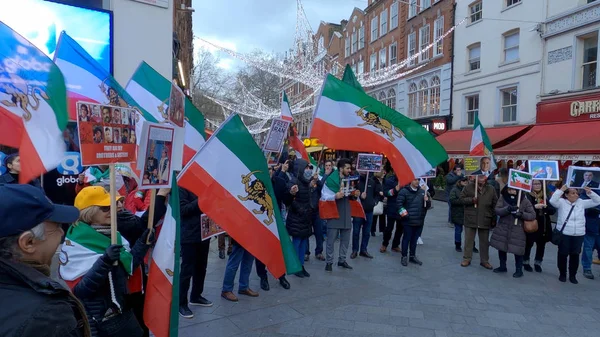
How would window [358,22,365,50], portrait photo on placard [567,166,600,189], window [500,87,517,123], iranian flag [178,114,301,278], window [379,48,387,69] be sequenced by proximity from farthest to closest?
window [358,22,365,50], window [379,48,387,69], window [500,87,517,123], portrait photo on placard [567,166,600,189], iranian flag [178,114,301,278]

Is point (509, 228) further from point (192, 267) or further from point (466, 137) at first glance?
point (466, 137)

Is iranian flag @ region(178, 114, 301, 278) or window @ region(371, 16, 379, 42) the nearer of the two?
iranian flag @ region(178, 114, 301, 278)

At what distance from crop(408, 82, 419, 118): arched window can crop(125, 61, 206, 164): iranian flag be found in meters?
21.7

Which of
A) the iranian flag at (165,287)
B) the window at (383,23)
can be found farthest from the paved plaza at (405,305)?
the window at (383,23)

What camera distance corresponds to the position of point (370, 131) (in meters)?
6.20

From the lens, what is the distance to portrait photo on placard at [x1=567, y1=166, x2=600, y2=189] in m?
6.72

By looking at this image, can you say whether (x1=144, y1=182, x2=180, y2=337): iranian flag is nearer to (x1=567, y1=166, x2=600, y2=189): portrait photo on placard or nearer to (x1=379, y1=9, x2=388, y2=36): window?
(x1=567, y1=166, x2=600, y2=189): portrait photo on placard

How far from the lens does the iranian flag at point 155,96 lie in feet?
17.7

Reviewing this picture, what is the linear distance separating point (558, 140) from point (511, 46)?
6.07m

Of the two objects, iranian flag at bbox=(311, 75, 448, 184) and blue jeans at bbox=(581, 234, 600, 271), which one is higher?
iranian flag at bbox=(311, 75, 448, 184)

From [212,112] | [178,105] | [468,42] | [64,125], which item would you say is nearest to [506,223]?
[178,105]

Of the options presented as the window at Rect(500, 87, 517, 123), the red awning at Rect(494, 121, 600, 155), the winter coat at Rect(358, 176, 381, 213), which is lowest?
the winter coat at Rect(358, 176, 381, 213)

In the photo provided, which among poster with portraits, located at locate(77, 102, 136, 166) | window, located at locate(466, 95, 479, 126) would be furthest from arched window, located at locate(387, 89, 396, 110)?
poster with portraits, located at locate(77, 102, 136, 166)

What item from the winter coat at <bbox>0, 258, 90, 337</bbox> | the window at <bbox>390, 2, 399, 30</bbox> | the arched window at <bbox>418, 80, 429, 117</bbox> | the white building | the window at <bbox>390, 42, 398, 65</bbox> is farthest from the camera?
the window at <bbox>390, 42, 398, 65</bbox>
